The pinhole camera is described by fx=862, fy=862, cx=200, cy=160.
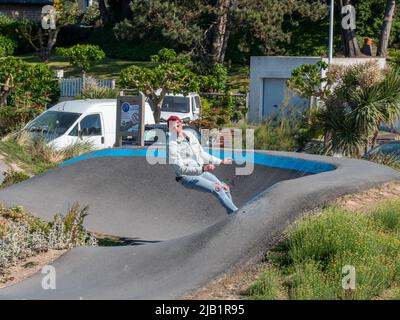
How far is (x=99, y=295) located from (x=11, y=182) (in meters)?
9.56

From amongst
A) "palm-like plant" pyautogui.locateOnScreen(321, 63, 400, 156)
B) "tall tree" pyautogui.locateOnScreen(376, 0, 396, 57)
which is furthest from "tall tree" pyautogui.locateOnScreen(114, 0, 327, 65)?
"palm-like plant" pyautogui.locateOnScreen(321, 63, 400, 156)

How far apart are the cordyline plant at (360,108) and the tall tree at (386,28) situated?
23.7 meters

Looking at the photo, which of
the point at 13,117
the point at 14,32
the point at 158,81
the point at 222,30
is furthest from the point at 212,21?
the point at 13,117

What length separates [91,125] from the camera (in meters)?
21.5

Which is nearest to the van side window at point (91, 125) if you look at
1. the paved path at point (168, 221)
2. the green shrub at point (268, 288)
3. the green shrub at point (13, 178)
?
the green shrub at point (13, 178)

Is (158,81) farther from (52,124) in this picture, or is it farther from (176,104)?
(52,124)

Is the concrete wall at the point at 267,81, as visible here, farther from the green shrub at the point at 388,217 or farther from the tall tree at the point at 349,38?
the green shrub at the point at 388,217

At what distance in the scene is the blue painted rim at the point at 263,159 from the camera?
13328 mm

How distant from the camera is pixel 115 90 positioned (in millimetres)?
28031

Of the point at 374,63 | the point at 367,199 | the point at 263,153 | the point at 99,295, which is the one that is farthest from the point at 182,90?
the point at 99,295

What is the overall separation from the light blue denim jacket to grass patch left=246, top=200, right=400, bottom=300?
2.89m

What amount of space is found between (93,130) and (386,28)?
23137 millimetres

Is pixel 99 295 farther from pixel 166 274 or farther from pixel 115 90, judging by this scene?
pixel 115 90

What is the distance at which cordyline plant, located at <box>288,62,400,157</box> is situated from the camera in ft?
56.4
